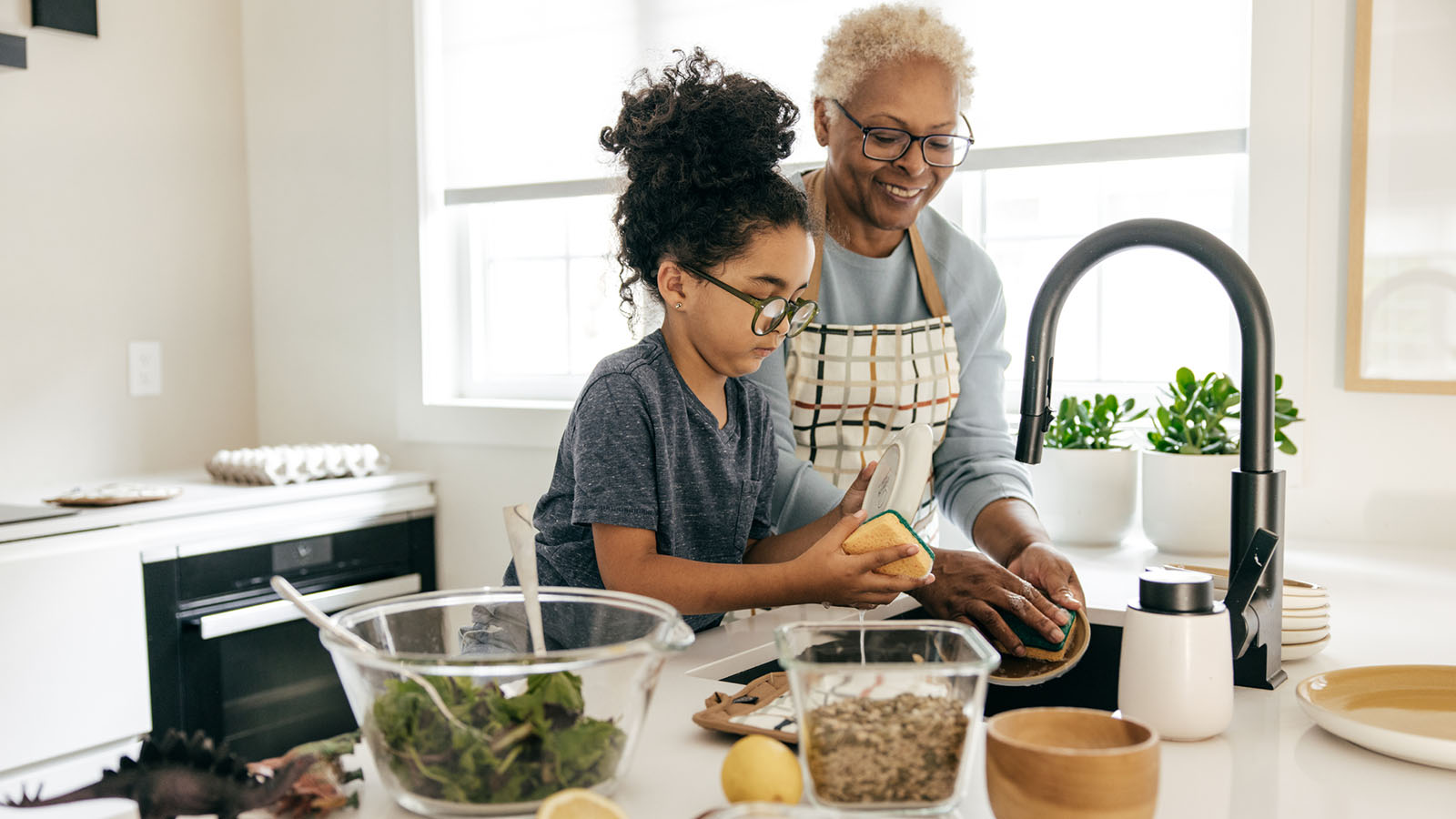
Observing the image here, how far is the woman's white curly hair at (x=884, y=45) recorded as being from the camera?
1.53m

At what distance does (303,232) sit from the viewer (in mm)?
2887

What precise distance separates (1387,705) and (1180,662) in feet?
0.68

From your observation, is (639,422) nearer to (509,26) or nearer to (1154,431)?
(1154,431)

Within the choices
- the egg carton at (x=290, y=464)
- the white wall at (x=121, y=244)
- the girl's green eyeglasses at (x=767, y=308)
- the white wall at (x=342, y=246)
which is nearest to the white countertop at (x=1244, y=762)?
the girl's green eyeglasses at (x=767, y=308)

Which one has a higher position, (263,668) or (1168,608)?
(1168,608)

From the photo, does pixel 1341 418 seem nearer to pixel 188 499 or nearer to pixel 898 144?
pixel 898 144

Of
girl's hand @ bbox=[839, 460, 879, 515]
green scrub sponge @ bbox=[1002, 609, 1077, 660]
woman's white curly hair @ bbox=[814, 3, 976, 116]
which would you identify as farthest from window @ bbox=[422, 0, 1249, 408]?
green scrub sponge @ bbox=[1002, 609, 1077, 660]

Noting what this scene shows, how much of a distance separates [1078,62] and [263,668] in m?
1.97

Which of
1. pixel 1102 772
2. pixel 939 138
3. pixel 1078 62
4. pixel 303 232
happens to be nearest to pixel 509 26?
pixel 303 232

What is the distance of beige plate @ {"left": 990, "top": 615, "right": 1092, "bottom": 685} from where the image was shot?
103 centimetres

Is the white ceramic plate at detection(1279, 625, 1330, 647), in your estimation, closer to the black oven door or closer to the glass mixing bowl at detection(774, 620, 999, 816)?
the glass mixing bowl at detection(774, 620, 999, 816)

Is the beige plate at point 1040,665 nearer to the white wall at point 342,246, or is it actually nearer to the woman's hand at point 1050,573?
the woman's hand at point 1050,573

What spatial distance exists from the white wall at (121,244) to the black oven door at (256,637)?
0.46 metres

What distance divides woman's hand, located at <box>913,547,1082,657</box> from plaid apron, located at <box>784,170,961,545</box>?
0.45 m
